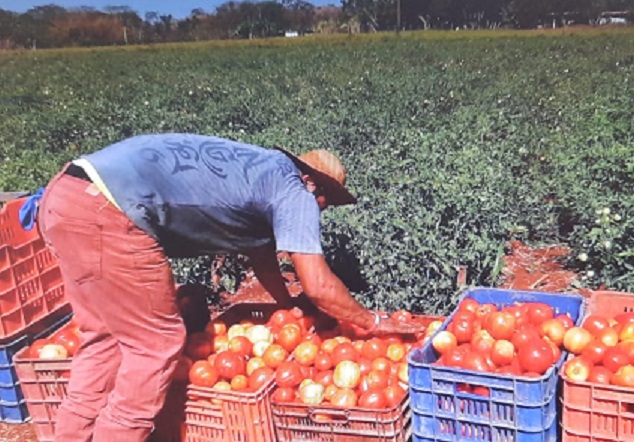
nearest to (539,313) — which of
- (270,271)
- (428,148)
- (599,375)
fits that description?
(599,375)

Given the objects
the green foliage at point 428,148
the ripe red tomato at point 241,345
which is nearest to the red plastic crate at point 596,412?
the ripe red tomato at point 241,345

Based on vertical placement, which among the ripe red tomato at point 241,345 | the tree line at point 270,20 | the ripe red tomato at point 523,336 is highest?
the tree line at point 270,20

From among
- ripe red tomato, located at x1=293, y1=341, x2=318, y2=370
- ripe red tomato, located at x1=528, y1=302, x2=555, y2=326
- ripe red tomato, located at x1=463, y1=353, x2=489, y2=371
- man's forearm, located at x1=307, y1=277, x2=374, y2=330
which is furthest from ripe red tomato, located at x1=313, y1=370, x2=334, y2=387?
ripe red tomato, located at x1=528, y1=302, x2=555, y2=326

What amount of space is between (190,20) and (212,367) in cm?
8256

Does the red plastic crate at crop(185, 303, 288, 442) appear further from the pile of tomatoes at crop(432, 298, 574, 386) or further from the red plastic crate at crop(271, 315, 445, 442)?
the pile of tomatoes at crop(432, 298, 574, 386)

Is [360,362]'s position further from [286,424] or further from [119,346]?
[119,346]

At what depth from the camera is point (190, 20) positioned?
270 ft

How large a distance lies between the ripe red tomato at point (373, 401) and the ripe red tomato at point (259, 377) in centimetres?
50

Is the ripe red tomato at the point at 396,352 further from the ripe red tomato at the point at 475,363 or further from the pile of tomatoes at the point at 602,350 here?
the pile of tomatoes at the point at 602,350

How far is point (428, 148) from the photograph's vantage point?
9602mm

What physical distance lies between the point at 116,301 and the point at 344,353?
121 centimetres

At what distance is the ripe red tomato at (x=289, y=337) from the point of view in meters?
4.16

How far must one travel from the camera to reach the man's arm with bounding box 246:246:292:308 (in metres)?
4.17

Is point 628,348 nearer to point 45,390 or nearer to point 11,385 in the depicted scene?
point 45,390
